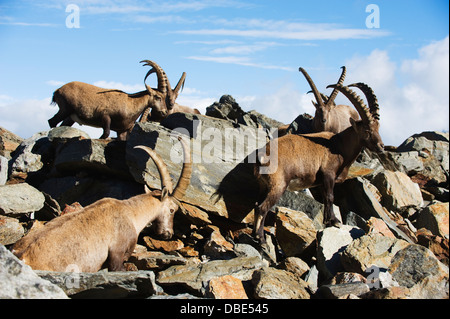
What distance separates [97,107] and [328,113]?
7806 mm

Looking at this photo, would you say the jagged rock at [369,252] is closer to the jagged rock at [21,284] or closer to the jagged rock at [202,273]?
the jagged rock at [202,273]

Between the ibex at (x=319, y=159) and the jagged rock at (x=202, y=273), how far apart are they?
1773mm

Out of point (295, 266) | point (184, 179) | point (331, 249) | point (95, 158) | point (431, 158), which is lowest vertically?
point (295, 266)

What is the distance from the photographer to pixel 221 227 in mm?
10461

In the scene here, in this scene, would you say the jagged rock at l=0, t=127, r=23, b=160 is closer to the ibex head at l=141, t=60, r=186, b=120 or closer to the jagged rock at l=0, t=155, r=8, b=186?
the jagged rock at l=0, t=155, r=8, b=186

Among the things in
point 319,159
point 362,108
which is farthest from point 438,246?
point 362,108

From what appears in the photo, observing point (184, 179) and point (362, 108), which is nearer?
point (184, 179)

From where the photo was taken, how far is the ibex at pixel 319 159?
10289 mm

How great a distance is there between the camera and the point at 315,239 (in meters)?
9.57

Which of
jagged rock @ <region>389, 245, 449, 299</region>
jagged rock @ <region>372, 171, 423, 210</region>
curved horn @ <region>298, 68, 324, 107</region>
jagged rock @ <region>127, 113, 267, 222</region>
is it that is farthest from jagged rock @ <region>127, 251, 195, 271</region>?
curved horn @ <region>298, 68, 324, 107</region>

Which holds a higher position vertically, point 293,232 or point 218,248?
point 293,232

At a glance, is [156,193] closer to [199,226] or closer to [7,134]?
[199,226]

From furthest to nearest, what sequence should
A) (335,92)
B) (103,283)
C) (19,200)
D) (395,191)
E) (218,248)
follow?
(335,92), (395,191), (19,200), (218,248), (103,283)

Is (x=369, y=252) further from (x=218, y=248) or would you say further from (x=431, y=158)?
(x=431, y=158)
